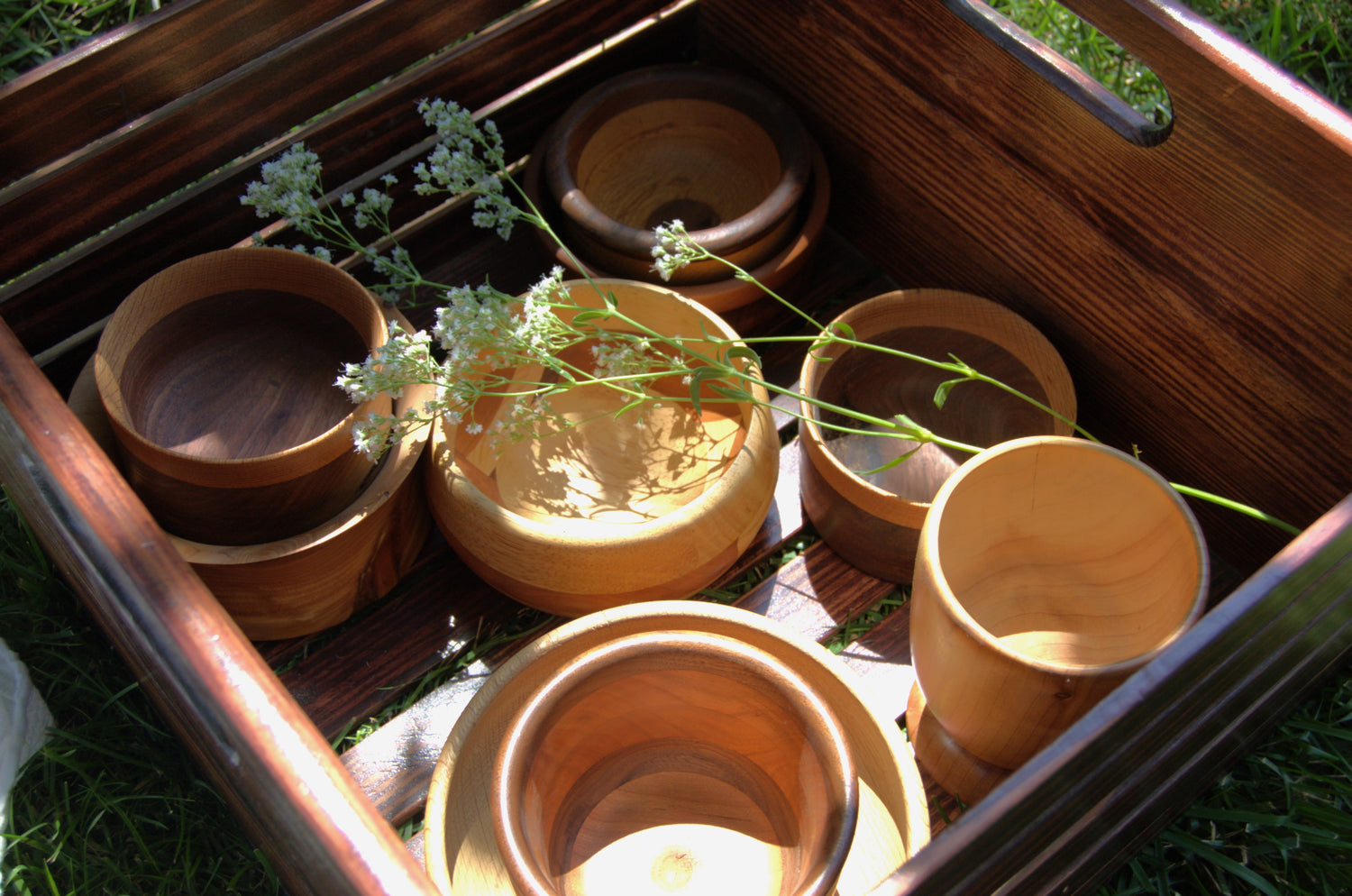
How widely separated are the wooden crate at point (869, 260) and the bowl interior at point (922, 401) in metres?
0.07

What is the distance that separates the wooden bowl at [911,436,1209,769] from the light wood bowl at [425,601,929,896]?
71 millimetres

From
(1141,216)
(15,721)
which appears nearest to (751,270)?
(1141,216)

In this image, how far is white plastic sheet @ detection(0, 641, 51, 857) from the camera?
0.97 m

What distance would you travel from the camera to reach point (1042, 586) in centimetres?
105

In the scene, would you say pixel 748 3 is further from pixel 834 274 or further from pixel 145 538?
pixel 145 538

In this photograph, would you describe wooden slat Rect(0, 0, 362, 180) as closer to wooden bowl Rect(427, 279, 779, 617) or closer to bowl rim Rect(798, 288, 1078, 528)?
wooden bowl Rect(427, 279, 779, 617)

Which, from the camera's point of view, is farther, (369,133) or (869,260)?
(869,260)

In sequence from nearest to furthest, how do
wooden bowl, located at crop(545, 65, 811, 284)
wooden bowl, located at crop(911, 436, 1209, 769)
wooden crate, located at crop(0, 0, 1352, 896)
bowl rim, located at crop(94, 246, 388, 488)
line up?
1. wooden crate, located at crop(0, 0, 1352, 896)
2. wooden bowl, located at crop(911, 436, 1209, 769)
3. bowl rim, located at crop(94, 246, 388, 488)
4. wooden bowl, located at crop(545, 65, 811, 284)

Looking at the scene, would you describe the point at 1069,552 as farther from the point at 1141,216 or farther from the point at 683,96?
the point at 683,96

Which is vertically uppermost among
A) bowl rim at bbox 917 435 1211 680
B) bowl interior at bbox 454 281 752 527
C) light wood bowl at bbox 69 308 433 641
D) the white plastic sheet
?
bowl rim at bbox 917 435 1211 680

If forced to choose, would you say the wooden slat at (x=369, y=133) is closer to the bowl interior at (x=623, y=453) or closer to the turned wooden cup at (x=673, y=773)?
the bowl interior at (x=623, y=453)

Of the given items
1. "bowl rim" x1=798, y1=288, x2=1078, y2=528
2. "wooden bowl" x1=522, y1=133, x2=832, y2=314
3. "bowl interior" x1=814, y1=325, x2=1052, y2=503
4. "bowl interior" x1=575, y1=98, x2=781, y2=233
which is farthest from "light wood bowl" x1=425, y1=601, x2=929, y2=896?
"bowl interior" x1=575, y1=98, x2=781, y2=233

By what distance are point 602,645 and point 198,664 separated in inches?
11.6

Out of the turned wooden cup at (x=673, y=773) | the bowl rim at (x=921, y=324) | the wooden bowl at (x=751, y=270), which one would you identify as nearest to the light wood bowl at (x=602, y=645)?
the turned wooden cup at (x=673, y=773)
